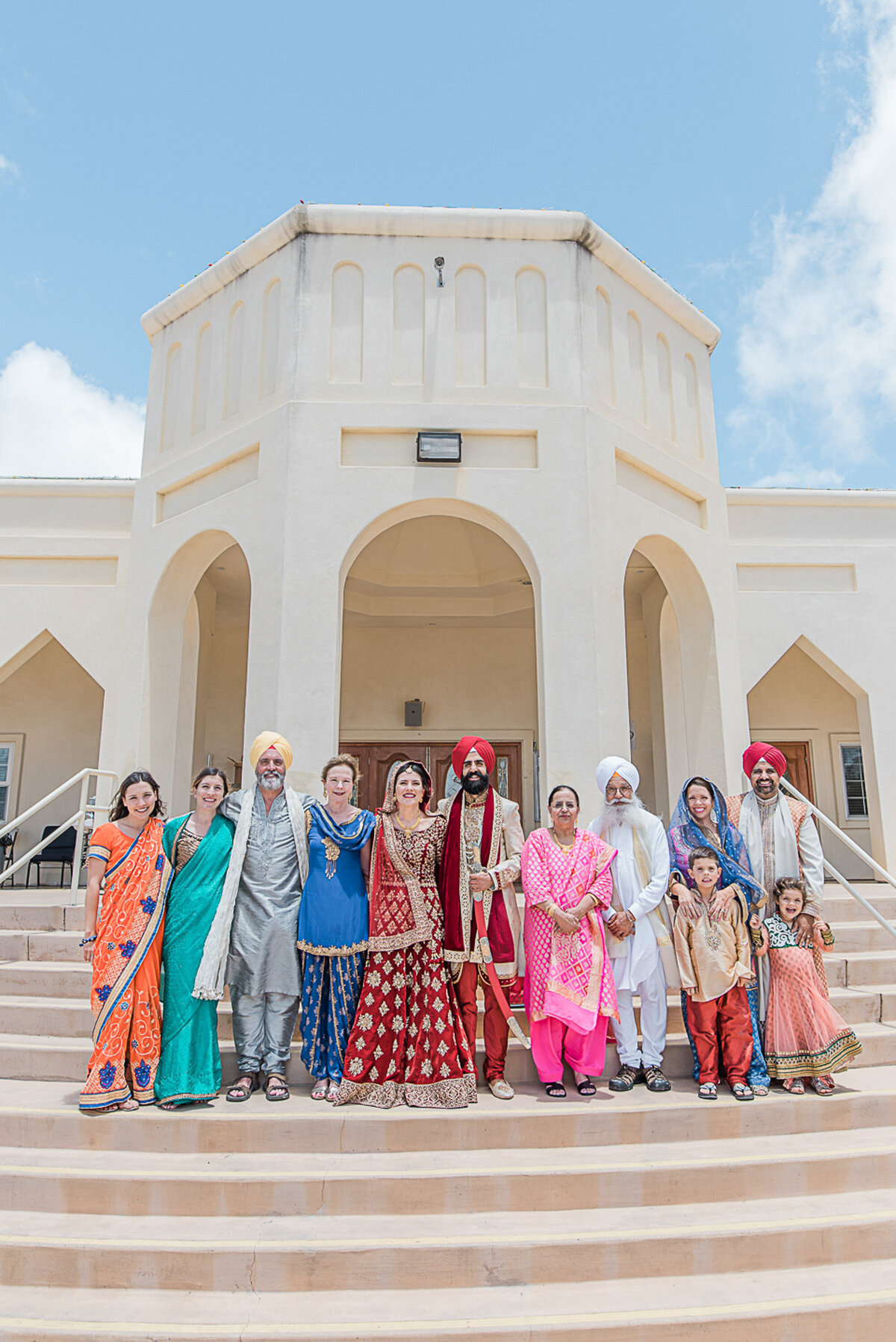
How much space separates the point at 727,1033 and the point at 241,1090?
7.31 feet

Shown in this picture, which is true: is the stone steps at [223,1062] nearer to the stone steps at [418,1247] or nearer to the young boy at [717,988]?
the young boy at [717,988]

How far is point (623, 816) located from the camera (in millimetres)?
4250

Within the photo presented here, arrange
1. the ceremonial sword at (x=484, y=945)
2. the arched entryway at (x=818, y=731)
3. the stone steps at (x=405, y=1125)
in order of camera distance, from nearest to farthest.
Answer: the stone steps at (x=405, y=1125), the ceremonial sword at (x=484, y=945), the arched entryway at (x=818, y=731)

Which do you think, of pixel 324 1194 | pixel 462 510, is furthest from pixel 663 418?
pixel 324 1194

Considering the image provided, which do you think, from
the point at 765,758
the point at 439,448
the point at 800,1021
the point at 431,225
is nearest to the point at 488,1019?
the point at 800,1021

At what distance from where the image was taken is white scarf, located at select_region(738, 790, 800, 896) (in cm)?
425

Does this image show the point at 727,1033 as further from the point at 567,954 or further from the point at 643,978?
the point at 567,954

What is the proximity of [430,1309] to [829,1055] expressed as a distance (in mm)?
2116

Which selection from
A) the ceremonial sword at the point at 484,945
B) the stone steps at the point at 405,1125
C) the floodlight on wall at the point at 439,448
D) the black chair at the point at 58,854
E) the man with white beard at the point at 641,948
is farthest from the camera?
the black chair at the point at 58,854

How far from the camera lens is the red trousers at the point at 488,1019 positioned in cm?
385

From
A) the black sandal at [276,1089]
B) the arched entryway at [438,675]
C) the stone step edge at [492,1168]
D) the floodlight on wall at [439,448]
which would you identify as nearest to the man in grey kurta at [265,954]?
the black sandal at [276,1089]

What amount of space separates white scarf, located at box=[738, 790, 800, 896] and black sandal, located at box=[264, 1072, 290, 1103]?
247cm

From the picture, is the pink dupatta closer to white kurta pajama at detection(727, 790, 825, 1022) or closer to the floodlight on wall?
white kurta pajama at detection(727, 790, 825, 1022)

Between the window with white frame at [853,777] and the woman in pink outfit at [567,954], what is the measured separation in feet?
24.6
